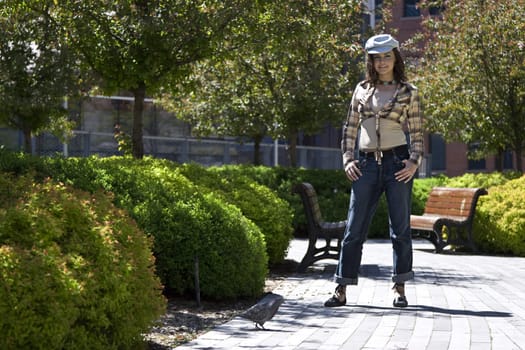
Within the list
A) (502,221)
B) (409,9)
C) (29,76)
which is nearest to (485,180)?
(502,221)

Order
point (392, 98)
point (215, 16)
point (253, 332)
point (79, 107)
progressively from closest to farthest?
point (253, 332) < point (392, 98) < point (215, 16) < point (79, 107)

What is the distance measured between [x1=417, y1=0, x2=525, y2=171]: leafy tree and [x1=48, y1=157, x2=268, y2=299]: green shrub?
12.5m

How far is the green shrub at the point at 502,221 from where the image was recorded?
48.9ft

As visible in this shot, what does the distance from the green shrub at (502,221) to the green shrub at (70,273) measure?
9.96 metres

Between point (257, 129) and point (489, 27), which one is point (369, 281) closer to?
point (489, 27)

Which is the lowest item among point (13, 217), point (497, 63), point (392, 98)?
point (13, 217)

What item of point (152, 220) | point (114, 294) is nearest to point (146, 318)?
point (114, 294)

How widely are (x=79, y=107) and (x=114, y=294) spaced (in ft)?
76.9

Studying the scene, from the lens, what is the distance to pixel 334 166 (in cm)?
3484

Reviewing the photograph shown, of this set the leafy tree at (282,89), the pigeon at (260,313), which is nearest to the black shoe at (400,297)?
the pigeon at (260,313)

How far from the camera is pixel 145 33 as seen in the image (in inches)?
508

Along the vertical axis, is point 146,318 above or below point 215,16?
below

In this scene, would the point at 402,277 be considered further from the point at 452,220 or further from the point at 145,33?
the point at 452,220

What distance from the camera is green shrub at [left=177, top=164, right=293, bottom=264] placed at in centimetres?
1098
